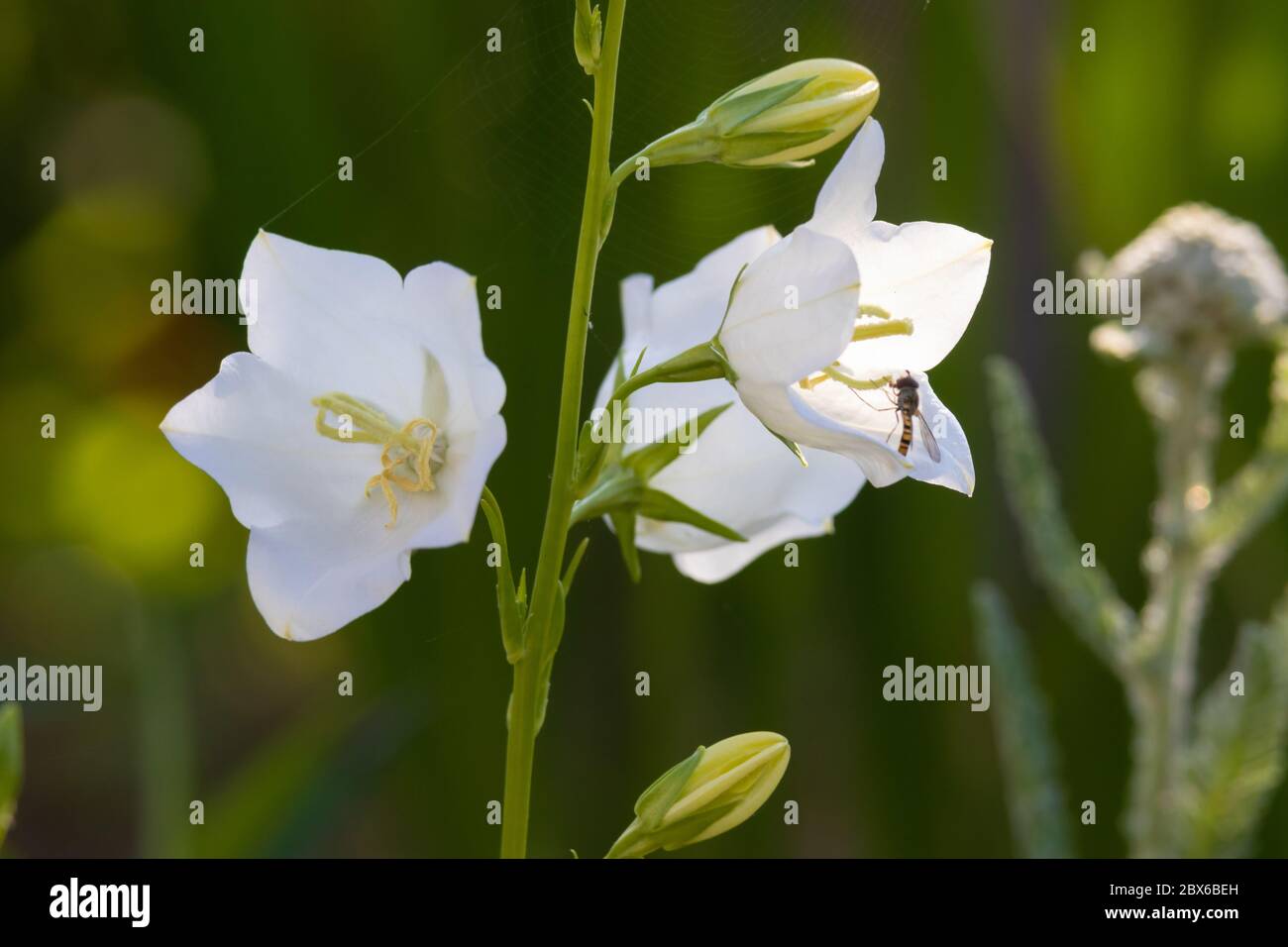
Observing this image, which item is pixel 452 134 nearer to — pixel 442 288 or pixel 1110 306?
pixel 1110 306

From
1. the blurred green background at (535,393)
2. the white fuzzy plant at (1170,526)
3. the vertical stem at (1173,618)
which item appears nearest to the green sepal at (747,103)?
the white fuzzy plant at (1170,526)

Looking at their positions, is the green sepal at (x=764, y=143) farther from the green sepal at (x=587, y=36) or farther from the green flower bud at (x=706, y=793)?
the green flower bud at (x=706, y=793)

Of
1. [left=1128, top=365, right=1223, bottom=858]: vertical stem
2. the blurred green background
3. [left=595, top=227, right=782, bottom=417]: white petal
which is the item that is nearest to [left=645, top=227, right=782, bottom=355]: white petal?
[left=595, top=227, right=782, bottom=417]: white petal

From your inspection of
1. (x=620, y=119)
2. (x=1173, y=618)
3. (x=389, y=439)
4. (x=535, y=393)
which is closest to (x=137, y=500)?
(x=535, y=393)

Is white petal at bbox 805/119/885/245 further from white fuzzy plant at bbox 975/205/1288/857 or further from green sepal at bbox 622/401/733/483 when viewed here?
white fuzzy plant at bbox 975/205/1288/857
